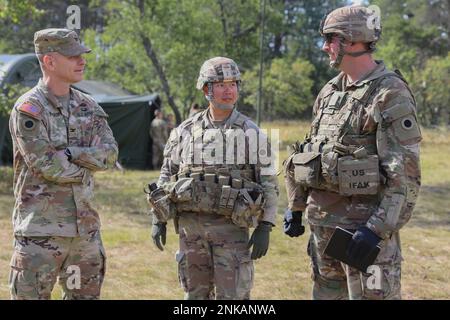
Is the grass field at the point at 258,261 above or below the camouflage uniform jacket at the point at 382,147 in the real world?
below

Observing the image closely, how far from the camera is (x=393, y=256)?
11.1 ft

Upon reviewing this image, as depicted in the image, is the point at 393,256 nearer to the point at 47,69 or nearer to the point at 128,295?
the point at 47,69

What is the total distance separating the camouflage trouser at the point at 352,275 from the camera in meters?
3.34

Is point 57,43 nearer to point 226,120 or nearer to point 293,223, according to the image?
point 226,120

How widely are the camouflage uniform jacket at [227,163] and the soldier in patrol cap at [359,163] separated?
25 centimetres

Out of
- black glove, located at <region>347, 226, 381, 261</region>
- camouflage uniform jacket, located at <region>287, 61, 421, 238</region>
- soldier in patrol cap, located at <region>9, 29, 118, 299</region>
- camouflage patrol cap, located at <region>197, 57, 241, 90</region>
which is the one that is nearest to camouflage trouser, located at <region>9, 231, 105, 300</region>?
soldier in patrol cap, located at <region>9, 29, 118, 299</region>

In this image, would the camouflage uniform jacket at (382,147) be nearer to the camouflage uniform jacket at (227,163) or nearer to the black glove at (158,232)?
the camouflage uniform jacket at (227,163)

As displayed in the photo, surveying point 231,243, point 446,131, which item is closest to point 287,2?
point 446,131

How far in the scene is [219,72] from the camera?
12.8 ft

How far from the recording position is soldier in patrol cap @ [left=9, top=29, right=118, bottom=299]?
11.3 ft

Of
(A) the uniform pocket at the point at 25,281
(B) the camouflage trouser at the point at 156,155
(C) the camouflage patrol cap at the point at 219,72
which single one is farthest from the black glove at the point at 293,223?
(B) the camouflage trouser at the point at 156,155

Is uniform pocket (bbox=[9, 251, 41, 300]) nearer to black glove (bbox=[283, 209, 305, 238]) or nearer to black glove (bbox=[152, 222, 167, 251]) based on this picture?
black glove (bbox=[152, 222, 167, 251])

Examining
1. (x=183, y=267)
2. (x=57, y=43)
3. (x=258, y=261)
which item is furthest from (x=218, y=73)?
(x=258, y=261)

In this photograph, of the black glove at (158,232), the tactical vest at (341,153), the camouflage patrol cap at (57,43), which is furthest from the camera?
the black glove at (158,232)
